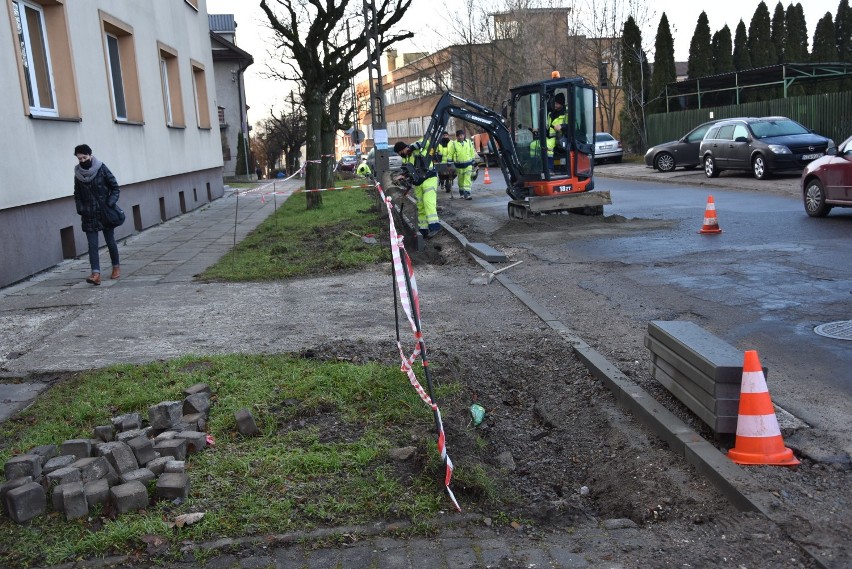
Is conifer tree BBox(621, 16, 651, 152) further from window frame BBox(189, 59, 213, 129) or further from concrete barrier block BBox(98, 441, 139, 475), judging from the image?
concrete barrier block BBox(98, 441, 139, 475)

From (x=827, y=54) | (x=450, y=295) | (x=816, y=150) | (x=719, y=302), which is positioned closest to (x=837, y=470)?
(x=719, y=302)

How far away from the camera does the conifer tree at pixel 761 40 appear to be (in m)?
47.8

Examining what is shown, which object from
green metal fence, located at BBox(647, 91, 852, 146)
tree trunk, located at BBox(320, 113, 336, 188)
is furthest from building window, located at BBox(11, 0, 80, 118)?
green metal fence, located at BBox(647, 91, 852, 146)

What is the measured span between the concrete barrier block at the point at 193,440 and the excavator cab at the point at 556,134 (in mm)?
12141

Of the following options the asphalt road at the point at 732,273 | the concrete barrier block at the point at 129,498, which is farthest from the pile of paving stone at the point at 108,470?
the asphalt road at the point at 732,273

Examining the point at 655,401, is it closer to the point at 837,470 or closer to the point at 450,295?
the point at 837,470

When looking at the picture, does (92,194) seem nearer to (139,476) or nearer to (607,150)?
(139,476)

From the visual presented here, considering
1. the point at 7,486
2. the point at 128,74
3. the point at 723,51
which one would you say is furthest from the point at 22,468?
the point at 723,51

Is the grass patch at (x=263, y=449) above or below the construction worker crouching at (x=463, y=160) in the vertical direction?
below

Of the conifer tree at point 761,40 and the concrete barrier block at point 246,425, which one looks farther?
the conifer tree at point 761,40

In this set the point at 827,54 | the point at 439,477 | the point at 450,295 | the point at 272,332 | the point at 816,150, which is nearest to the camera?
the point at 439,477

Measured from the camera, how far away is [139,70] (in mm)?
18078

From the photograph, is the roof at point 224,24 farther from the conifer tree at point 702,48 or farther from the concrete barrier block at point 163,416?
the concrete barrier block at point 163,416

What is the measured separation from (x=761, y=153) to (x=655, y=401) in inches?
738
